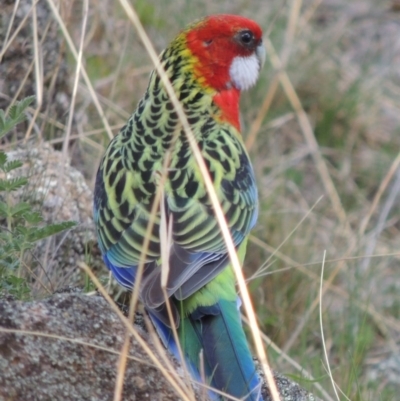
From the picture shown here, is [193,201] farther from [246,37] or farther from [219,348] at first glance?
[246,37]

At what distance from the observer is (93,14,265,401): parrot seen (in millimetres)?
2807

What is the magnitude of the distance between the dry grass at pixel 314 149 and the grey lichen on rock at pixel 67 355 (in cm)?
128

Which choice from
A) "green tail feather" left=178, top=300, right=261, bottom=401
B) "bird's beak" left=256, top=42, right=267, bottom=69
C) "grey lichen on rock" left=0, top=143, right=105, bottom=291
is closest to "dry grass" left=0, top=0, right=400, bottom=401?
"bird's beak" left=256, top=42, right=267, bottom=69

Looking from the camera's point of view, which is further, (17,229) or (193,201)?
(193,201)

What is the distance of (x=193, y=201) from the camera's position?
3.27m

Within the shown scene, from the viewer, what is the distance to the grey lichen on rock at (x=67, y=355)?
2.40 meters

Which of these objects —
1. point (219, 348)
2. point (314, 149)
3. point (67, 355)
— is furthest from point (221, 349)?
point (314, 149)

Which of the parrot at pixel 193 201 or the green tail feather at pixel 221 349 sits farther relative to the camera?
the parrot at pixel 193 201

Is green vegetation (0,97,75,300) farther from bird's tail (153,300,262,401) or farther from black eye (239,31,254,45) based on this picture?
black eye (239,31,254,45)

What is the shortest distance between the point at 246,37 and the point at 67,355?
198cm

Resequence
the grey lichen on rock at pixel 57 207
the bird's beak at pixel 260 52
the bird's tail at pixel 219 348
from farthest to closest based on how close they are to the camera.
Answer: the bird's beak at pixel 260 52 < the grey lichen on rock at pixel 57 207 < the bird's tail at pixel 219 348

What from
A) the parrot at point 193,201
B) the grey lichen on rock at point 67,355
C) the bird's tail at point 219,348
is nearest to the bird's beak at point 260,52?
the parrot at point 193,201

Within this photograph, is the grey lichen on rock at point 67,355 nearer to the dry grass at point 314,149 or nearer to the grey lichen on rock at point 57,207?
the grey lichen on rock at point 57,207

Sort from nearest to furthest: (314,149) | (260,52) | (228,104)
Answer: (228,104)
(260,52)
(314,149)
